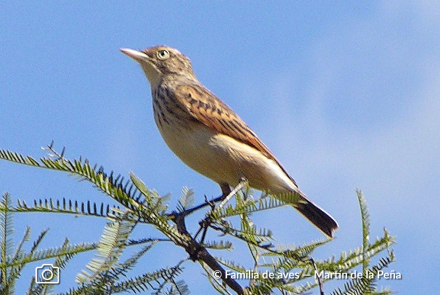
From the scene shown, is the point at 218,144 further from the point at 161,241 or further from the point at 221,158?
the point at 161,241

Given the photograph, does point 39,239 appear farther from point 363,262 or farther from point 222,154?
point 222,154

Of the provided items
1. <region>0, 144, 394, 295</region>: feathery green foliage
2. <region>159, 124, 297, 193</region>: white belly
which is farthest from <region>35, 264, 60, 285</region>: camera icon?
<region>159, 124, 297, 193</region>: white belly

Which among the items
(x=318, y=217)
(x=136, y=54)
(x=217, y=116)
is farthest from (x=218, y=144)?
(x=136, y=54)

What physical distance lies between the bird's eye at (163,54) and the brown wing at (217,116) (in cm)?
119

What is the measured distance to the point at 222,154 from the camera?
7.35m

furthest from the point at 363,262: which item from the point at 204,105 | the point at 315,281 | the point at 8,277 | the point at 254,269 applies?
the point at 204,105

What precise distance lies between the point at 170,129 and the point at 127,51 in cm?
192

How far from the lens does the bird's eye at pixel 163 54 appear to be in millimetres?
9387

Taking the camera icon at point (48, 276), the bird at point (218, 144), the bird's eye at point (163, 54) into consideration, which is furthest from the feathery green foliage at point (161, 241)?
the bird's eye at point (163, 54)

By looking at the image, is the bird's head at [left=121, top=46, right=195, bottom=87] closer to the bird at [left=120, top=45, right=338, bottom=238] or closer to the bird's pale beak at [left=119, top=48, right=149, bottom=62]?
the bird's pale beak at [left=119, top=48, right=149, bottom=62]

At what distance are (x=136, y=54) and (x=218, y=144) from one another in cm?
228

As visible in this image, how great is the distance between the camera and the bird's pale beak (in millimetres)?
8906

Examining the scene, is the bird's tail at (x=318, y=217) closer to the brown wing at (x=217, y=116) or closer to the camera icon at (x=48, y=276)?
the brown wing at (x=217, y=116)

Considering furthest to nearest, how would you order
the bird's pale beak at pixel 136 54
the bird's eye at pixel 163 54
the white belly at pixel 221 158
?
the bird's eye at pixel 163 54, the bird's pale beak at pixel 136 54, the white belly at pixel 221 158
